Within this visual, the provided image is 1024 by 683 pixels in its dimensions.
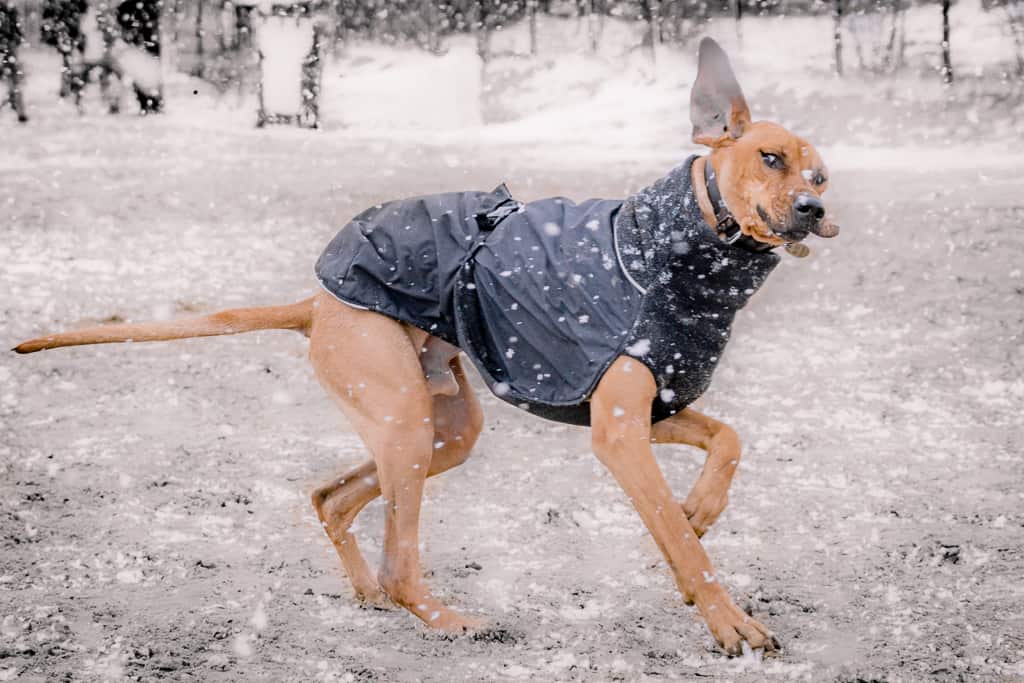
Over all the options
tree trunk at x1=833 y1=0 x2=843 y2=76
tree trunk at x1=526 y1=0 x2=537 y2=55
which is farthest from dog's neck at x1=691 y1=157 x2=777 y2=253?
tree trunk at x1=526 y1=0 x2=537 y2=55

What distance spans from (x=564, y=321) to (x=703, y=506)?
25.8 inches

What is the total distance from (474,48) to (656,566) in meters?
12.8

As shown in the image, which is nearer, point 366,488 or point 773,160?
point 773,160

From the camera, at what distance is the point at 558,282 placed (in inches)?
127

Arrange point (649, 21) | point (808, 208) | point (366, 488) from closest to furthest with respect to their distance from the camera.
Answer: point (808, 208) → point (366, 488) → point (649, 21)

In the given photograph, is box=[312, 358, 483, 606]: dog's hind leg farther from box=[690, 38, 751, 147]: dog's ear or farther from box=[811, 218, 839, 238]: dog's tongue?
box=[811, 218, 839, 238]: dog's tongue

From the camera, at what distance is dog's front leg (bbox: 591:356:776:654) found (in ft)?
9.86

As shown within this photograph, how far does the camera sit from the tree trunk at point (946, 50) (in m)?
11.6

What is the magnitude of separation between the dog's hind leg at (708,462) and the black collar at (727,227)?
1.87 feet

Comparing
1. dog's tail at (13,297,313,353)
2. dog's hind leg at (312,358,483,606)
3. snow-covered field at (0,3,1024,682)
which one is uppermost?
dog's tail at (13,297,313,353)

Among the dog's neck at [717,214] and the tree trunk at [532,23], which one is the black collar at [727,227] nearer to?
the dog's neck at [717,214]

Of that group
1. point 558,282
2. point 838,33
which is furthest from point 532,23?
point 558,282

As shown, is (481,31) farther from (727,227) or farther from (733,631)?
(733,631)

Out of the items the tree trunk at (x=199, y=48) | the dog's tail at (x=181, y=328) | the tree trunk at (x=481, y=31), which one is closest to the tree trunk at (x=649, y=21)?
the tree trunk at (x=481, y=31)
